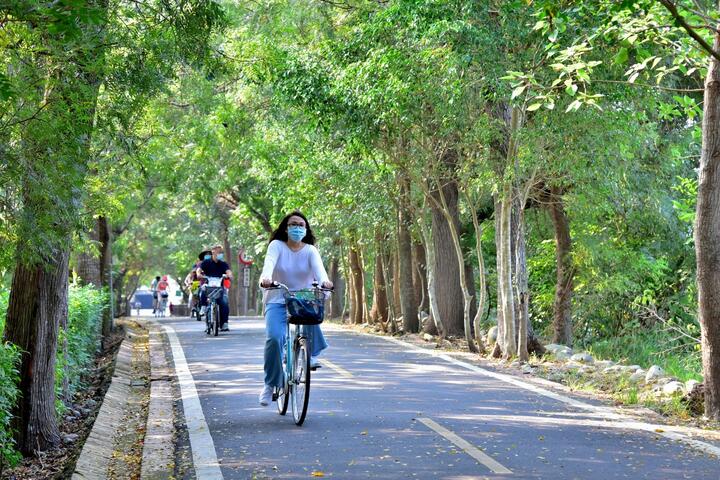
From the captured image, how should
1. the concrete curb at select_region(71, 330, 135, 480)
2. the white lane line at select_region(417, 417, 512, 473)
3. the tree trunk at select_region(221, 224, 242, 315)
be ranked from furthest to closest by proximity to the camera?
the tree trunk at select_region(221, 224, 242, 315) < the concrete curb at select_region(71, 330, 135, 480) < the white lane line at select_region(417, 417, 512, 473)

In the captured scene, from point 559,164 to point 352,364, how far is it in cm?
455

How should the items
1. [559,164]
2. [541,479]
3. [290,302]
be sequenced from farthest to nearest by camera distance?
[559,164]
[290,302]
[541,479]

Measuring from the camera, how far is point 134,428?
1215 centimetres

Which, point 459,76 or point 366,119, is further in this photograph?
point 366,119

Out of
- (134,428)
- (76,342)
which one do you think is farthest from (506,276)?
(134,428)

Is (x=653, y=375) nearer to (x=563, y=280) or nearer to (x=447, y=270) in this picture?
(x=563, y=280)

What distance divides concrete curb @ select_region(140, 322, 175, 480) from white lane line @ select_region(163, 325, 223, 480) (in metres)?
0.17

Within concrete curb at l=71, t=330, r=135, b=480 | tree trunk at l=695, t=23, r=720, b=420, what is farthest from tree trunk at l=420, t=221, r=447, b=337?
tree trunk at l=695, t=23, r=720, b=420

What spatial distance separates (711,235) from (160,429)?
20.3 feet

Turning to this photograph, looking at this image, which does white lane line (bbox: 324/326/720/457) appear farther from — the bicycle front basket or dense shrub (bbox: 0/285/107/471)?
dense shrub (bbox: 0/285/107/471)

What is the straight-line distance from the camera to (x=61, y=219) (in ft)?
32.1

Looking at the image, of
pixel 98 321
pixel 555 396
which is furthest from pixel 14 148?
pixel 98 321

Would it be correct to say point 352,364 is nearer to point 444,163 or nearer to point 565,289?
point 444,163

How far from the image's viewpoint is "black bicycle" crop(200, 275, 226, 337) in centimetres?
2606
